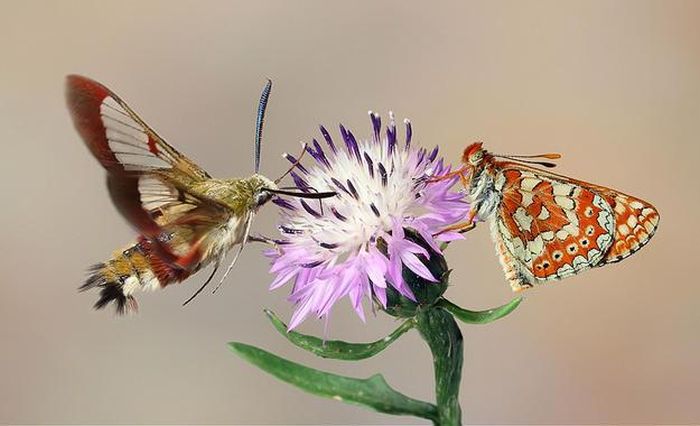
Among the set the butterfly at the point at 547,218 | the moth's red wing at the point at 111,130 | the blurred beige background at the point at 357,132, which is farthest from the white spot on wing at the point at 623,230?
the blurred beige background at the point at 357,132

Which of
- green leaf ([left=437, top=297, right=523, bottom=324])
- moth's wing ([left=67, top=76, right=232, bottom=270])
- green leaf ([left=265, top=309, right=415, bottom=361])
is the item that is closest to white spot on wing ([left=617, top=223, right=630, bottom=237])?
green leaf ([left=437, top=297, right=523, bottom=324])

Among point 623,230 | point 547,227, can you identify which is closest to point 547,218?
point 547,227

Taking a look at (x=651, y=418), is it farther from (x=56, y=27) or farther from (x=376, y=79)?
(x=56, y=27)

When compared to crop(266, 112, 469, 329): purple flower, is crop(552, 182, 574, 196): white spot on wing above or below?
above

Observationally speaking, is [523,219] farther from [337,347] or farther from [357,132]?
[357,132]

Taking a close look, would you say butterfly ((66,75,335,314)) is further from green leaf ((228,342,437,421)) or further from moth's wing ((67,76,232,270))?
green leaf ((228,342,437,421))
